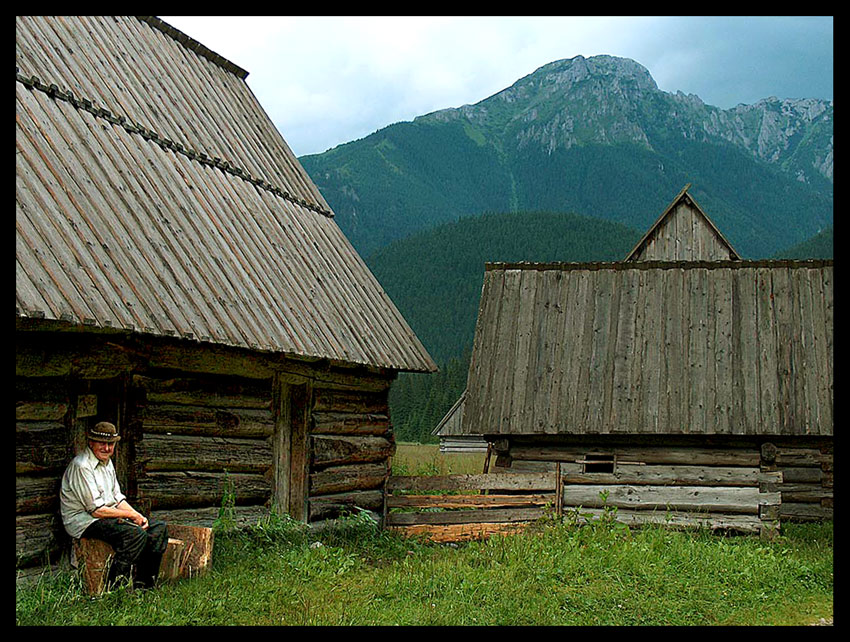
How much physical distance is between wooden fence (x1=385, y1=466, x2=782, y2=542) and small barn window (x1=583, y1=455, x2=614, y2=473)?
254 millimetres

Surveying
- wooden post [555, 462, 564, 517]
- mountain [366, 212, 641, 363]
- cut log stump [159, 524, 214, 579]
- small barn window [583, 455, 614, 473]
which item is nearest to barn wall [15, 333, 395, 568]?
cut log stump [159, 524, 214, 579]

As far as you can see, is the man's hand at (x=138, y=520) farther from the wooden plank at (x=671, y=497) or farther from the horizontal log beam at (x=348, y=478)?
the wooden plank at (x=671, y=497)

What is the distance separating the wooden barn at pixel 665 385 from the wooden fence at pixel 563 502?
0.03 meters

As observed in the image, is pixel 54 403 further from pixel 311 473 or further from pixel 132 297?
pixel 311 473

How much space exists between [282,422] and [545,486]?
419 cm

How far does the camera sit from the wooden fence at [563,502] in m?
13.6

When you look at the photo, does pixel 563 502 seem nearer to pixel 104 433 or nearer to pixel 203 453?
pixel 203 453

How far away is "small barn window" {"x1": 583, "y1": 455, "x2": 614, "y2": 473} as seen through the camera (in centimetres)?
1454

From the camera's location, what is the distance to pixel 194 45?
16109 mm

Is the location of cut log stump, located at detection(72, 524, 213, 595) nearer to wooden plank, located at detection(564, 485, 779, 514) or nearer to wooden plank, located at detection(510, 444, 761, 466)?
wooden plank, located at detection(564, 485, 779, 514)

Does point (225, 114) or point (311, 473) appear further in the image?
point (225, 114)

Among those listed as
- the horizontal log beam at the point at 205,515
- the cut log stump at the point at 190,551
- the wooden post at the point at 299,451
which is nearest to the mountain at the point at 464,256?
the wooden post at the point at 299,451
